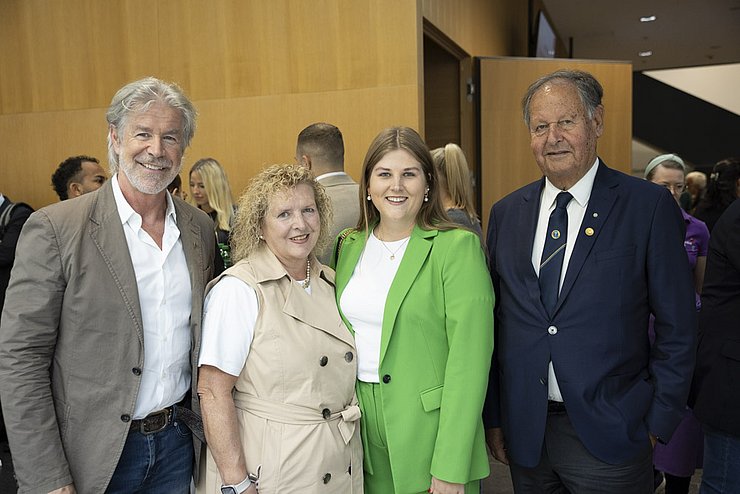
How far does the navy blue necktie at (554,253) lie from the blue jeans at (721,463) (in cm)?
93

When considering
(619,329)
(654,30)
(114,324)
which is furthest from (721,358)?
(654,30)

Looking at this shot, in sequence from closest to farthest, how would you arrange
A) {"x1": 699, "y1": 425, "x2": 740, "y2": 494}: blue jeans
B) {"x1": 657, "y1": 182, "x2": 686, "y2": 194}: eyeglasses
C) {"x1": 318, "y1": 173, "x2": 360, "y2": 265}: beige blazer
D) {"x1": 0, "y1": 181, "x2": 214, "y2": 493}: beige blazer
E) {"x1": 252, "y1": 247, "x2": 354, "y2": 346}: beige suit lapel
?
{"x1": 0, "y1": 181, "x2": 214, "y2": 493}: beige blazer
{"x1": 252, "y1": 247, "x2": 354, "y2": 346}: beige suit lapel
{"x1": 699, "y1": 425, "x2": 740, "y2": 494}: blue jeans
{"x1": 318, "y1": 173, "x2": 360, "y2": 265}: beige blazer
{"x1": 657, "y1": 182, "x2": 686, "y2": 194}: eyeglasses

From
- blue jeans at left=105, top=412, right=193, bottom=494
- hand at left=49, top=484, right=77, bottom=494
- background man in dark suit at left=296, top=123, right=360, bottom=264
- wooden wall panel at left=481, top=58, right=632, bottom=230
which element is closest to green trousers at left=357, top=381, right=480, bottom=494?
blue jeans at left=105, top=412, right=193, bottom=494

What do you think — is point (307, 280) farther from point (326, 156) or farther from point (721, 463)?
point (721, 463)

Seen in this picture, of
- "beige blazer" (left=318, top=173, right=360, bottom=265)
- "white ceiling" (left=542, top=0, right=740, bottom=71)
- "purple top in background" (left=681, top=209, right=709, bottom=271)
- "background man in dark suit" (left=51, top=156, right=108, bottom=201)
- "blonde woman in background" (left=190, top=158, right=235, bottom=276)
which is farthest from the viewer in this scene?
"white ceiling" (left=542, top=0, right=740, bottom=71)

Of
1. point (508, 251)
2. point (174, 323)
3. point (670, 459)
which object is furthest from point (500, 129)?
point (174, 323)

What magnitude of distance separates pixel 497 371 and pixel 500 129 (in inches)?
165

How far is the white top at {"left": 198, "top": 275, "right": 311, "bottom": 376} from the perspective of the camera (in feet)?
6.12

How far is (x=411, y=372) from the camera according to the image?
2.04m

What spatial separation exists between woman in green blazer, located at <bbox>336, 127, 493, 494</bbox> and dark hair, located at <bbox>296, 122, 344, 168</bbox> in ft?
4.21

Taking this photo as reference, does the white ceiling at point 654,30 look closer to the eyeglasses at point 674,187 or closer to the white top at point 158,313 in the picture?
the eyeglasses at point 674,187

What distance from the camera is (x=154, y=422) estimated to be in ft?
6.40

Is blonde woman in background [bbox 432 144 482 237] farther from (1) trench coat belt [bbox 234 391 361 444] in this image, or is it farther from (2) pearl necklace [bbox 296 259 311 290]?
(1) trench coat belt [bbox 234 391 361 444]

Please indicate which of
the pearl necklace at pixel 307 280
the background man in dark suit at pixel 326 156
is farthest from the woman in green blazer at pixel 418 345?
the background man in dark suit at pixel 326 156
